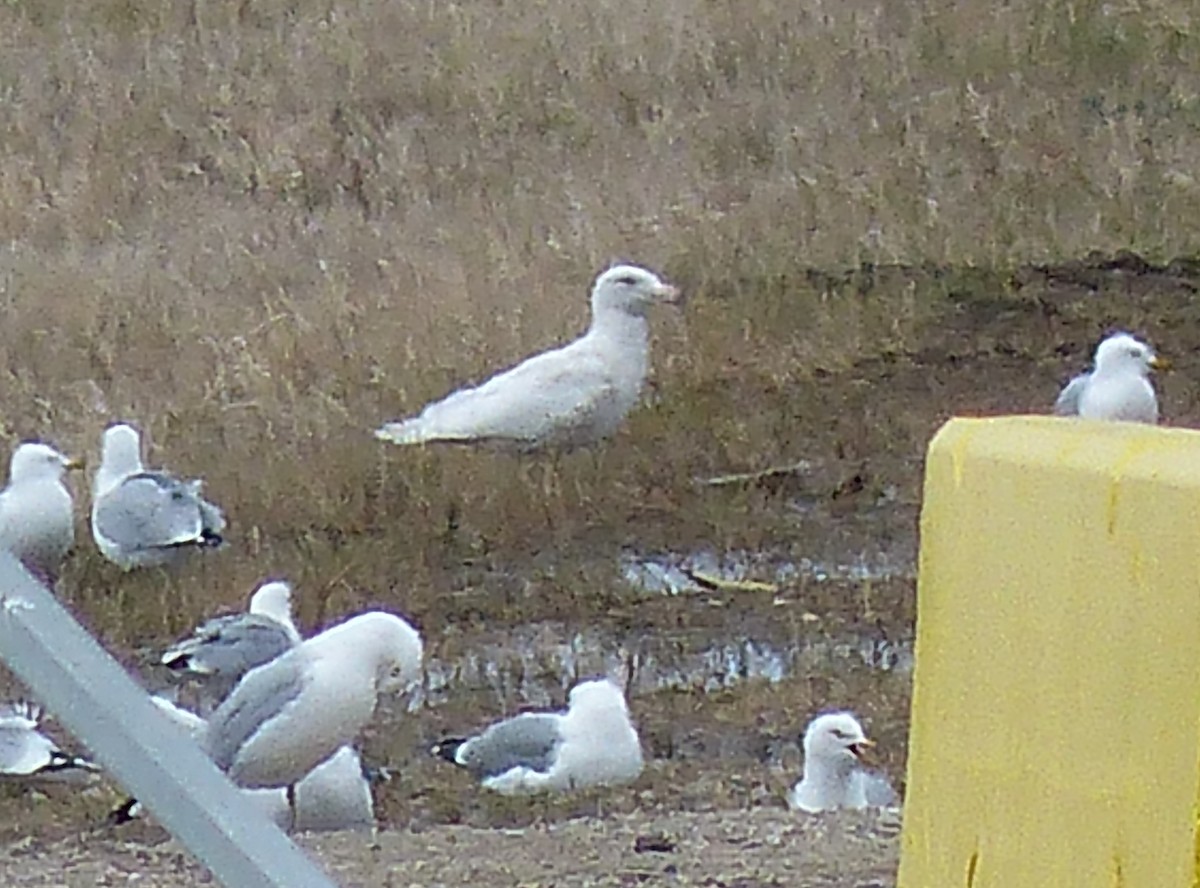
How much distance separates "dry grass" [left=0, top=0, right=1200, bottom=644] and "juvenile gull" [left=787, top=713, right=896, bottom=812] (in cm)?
19

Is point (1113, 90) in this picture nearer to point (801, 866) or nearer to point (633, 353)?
point (633, 353)

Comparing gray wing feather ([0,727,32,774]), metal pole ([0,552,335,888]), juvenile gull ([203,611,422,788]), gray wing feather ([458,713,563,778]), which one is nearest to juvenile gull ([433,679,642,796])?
gray wing feather ([458,713,563,778])

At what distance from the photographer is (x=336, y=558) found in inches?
64.5

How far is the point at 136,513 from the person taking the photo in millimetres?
1603

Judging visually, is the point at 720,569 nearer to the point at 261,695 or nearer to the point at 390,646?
the point at 390,646

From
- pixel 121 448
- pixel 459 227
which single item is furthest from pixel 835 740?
pixel 121 448

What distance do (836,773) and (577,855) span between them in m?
0.24

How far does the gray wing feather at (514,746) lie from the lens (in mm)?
1669

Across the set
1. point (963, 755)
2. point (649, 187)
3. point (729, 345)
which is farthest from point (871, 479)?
point (963, 755)

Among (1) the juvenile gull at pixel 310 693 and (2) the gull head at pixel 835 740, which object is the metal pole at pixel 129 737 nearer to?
(1) the juvenile gull at pixel 310 693

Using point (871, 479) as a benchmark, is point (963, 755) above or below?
above

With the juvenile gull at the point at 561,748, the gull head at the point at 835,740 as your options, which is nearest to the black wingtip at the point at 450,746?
the juvenile gull at the point at 561,748

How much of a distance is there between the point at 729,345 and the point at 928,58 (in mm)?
309

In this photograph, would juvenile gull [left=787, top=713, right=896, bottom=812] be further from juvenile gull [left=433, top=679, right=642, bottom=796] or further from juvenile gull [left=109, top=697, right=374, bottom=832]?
juvenile gull [left=109, top=697, right=374, bottom=832]
